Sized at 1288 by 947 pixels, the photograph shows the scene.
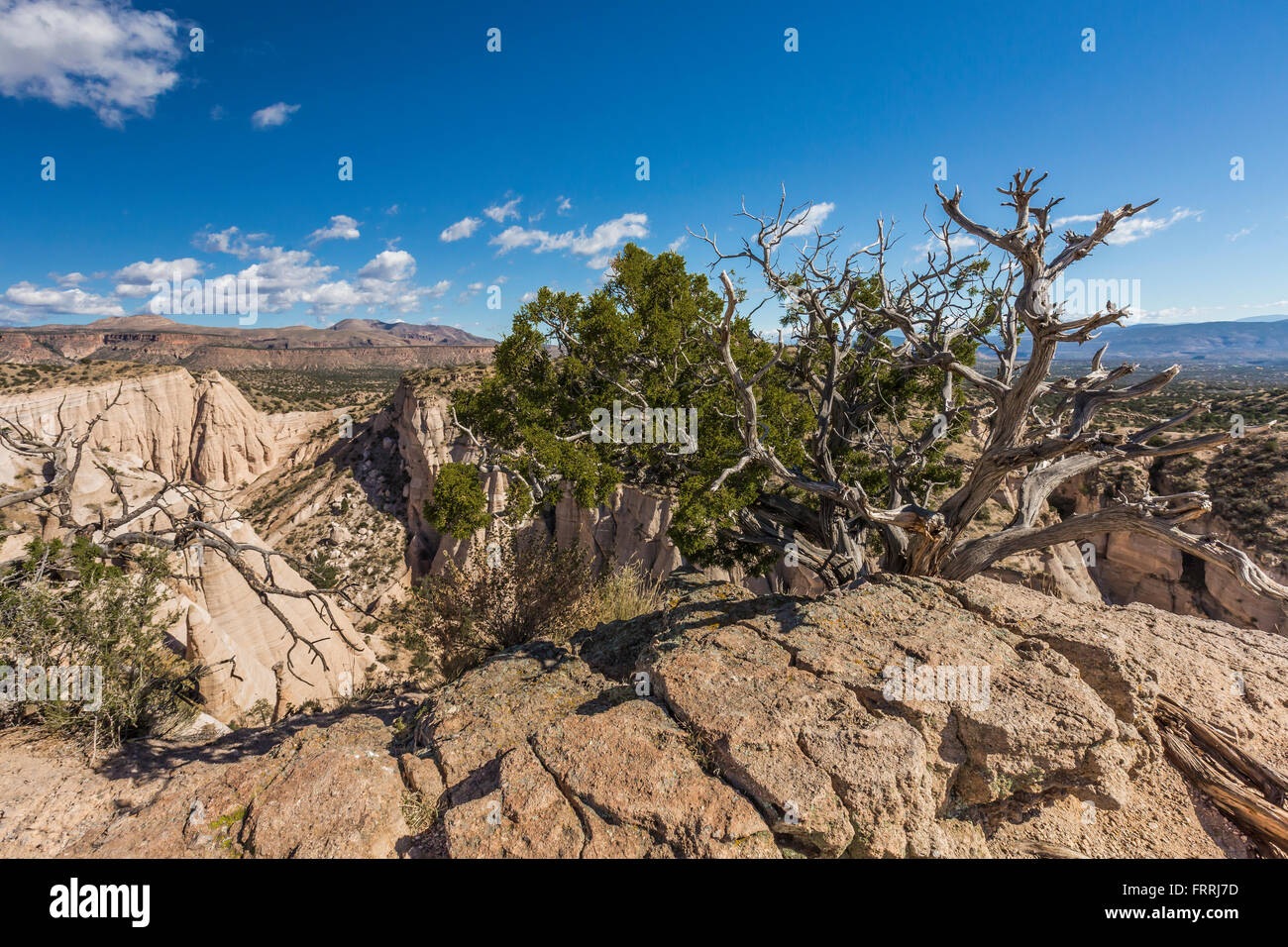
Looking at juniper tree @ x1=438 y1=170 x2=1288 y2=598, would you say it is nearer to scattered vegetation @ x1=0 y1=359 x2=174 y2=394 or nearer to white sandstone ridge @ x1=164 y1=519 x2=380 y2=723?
white sandstone ridge @ x1=164 y1=519 x2=380 y2=723

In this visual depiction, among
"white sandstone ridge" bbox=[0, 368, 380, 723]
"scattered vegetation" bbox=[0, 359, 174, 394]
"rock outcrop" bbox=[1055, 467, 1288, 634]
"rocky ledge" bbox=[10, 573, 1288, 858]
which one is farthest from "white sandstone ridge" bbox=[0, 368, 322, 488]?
"rock outcrop" bbox=[1055, 467, 1288, 634]

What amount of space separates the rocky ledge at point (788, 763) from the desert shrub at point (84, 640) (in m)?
0.55

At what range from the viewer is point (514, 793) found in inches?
118

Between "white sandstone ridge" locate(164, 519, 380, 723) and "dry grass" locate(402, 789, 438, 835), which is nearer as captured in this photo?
"dry grass" locate(402, 789, 438, 835)

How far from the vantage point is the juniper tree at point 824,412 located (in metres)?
5.83

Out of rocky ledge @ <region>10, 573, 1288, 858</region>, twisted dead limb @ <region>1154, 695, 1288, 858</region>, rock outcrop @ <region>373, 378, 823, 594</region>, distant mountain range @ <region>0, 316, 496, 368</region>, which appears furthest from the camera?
distant mountain range @ <region>0, 316, 496, 368</region>

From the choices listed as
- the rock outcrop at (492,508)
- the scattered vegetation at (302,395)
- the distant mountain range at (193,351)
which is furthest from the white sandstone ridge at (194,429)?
the distant mountain range at (193,351)

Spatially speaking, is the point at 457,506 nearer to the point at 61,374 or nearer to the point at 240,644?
the point at 240,644

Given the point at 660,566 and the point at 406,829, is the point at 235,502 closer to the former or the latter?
the point at 660,566

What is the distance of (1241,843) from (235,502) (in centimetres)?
5381

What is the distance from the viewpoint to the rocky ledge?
9.45 feet

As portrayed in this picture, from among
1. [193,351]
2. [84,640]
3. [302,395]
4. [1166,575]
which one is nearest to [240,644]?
[84,640]

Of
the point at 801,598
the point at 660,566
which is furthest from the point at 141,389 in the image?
the point at 801,598

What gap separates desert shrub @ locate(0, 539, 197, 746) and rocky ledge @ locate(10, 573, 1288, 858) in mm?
549
